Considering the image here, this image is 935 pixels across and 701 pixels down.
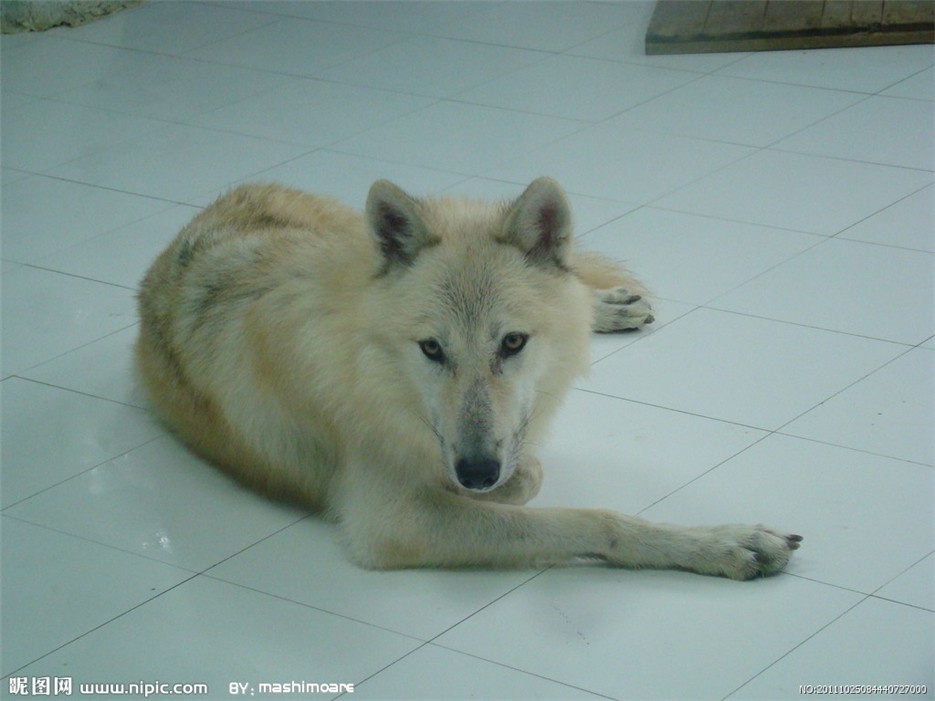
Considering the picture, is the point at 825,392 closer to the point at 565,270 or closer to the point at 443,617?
the point at 565,270

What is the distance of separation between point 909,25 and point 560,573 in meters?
4.27

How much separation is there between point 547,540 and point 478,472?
337mm

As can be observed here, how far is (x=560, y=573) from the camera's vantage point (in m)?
2.75

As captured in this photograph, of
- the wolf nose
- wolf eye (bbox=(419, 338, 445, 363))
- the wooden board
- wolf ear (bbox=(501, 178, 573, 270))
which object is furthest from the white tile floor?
wolf ear (bbox=(501, 178, 573, 270))

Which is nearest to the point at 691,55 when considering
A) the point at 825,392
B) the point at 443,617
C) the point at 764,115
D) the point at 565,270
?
the point at 764,115

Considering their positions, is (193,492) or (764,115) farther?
(764,115)

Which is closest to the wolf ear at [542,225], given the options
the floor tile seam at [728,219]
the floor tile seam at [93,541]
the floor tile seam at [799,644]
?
the floor tile seam at [799,644]

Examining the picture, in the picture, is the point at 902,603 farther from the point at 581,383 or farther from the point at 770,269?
the point at 770,269

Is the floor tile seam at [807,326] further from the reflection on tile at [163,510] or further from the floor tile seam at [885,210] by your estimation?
the reflection on tile at [163,510]

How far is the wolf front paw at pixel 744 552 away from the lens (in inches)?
105

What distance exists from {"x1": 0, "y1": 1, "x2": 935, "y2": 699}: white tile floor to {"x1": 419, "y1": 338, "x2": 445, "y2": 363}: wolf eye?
19.9 inches

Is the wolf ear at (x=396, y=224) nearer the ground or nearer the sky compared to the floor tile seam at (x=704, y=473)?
nearer the sky

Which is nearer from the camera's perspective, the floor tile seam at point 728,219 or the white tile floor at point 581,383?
the white tile floor at point 581,383

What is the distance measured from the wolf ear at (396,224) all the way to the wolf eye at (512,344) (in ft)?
0.90
